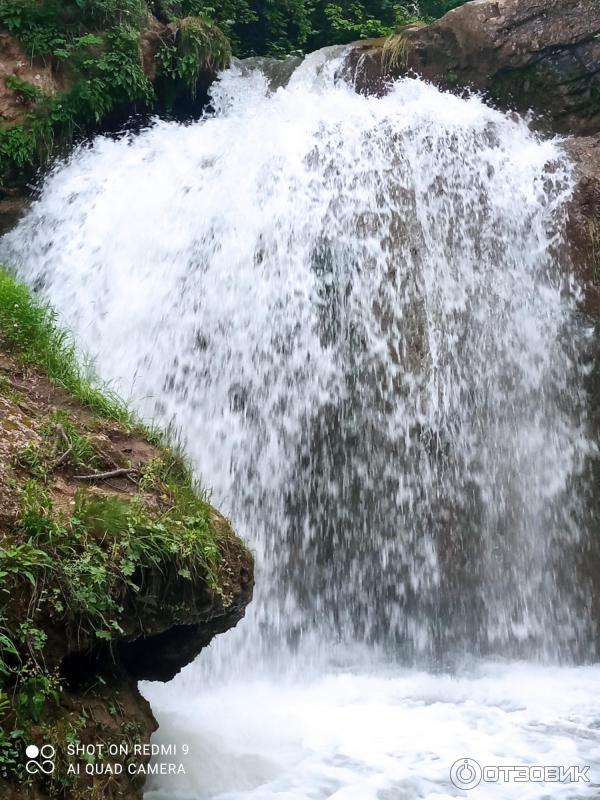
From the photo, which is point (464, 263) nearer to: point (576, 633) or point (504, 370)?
point (504, 370)

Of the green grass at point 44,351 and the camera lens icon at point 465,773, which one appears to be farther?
the green grass at point 44,351

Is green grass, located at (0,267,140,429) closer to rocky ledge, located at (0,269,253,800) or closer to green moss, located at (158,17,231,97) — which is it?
rocky ledge, located at (0,269,253,800)

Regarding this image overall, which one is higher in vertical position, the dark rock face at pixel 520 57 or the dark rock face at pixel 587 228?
the dark rock face at pixel 520 57

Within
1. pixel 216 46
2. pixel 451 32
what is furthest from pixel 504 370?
pixel 216 46

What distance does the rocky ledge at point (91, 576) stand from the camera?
9.62 feet

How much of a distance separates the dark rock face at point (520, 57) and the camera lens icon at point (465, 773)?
7050mm

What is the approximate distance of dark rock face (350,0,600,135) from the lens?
28.5ft

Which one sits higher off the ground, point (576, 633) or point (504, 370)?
point (504, 370)

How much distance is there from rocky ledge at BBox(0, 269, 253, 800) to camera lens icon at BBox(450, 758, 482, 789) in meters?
1.51

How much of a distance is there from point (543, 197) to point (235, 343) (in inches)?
151

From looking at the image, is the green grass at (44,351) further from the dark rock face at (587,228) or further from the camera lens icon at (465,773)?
the dark rock face at (587,228)

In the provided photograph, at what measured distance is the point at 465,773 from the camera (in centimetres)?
419

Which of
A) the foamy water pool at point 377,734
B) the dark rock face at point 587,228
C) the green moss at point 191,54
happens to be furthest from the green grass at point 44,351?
the green moss at point 191,54

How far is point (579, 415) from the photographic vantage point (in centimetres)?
713
